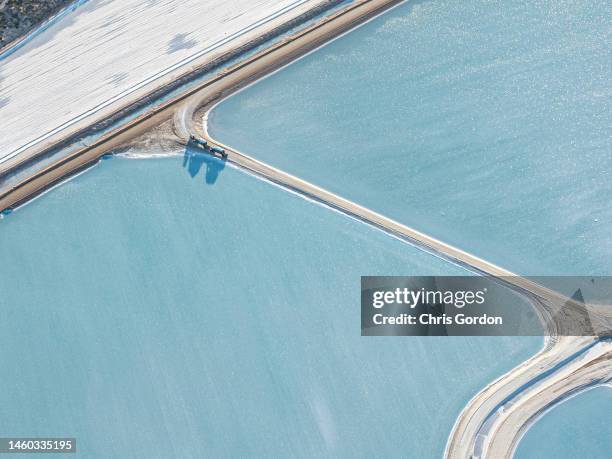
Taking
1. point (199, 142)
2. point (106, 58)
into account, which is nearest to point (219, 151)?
point (199, 142)

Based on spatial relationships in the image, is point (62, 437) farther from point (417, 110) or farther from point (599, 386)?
point (599, 386)

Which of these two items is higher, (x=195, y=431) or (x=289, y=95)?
(x=289, y=95)

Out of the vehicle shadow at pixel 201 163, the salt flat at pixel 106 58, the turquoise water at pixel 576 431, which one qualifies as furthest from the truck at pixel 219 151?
the turquoise water at pixel 576 431

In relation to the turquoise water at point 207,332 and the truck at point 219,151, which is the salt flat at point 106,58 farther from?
the truck at point 219,151

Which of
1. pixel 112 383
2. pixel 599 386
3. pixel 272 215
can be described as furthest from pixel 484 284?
pixel 112 383

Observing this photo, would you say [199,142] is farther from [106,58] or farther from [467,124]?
[467,124]

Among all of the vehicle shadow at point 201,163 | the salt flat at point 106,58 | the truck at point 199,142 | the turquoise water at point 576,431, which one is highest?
the salt flat at point 106,58
